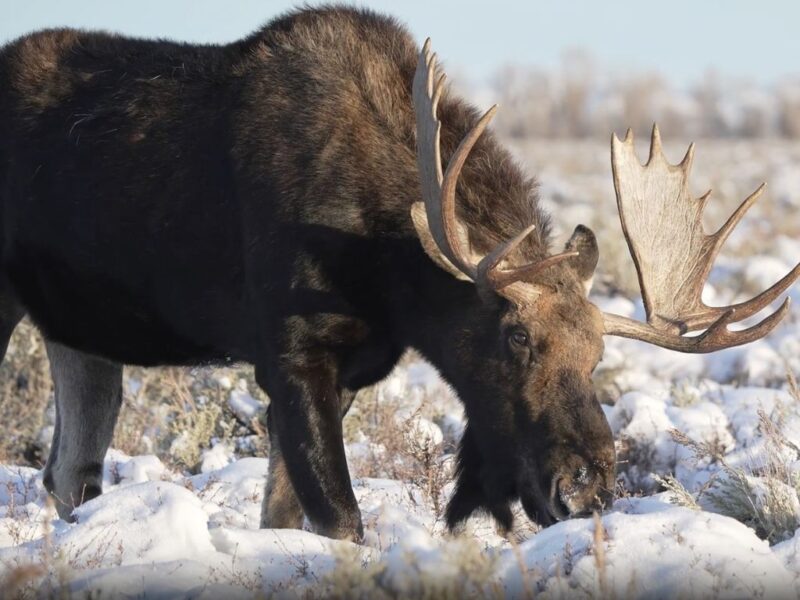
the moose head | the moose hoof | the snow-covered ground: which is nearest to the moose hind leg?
the moose hoof

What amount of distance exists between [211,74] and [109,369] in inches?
76.8

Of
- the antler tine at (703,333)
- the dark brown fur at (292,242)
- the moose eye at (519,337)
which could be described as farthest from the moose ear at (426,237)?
the antler tine at (703,333)

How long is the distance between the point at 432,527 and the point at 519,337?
1144 millimetres

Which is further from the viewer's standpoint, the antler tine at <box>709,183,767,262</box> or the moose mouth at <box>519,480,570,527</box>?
the antler tine at <box>709,183,767,262</box>

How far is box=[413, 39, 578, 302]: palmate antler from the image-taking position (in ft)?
18.1

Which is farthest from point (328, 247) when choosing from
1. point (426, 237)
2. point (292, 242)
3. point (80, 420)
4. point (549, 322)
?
point (80, 420)

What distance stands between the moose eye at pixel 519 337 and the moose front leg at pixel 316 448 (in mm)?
892

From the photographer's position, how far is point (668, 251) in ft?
Answer: 20.6

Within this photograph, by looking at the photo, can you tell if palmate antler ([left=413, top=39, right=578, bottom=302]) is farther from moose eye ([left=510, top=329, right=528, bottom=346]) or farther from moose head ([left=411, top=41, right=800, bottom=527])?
moose eye ([left=510, top=329, right=528, bottom=346])

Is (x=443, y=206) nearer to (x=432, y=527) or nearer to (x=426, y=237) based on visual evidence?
(x=426, y=237)

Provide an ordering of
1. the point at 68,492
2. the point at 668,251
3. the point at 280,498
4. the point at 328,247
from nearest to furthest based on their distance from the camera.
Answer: the point at 328,247, the point at 668,251, the point at 280,498, the point at 68,492

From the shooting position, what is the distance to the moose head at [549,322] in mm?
5504

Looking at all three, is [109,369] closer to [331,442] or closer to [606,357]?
[331,442]

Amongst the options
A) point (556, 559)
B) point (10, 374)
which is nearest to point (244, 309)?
point (556, 559)
